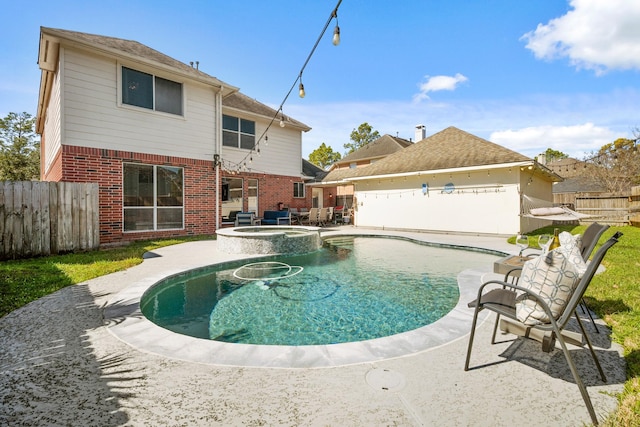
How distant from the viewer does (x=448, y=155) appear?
1422 cm

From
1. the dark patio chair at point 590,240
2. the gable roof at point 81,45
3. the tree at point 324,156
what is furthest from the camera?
the tree at point 324,156

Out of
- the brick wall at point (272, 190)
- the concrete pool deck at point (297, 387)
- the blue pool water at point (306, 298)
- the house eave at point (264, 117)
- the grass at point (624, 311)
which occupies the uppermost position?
the house eave at point (264, 117)

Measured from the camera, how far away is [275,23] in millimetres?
9117

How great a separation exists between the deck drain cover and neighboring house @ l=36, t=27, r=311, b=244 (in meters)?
10.2

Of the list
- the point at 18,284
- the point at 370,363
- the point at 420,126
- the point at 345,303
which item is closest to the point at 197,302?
the point at 345,303

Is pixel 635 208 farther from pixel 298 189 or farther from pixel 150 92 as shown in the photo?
pixel 150 92

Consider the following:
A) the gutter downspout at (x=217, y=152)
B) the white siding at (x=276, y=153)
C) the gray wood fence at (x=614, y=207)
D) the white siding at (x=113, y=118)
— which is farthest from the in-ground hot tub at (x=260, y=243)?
the gray wood fence at (x=614, y=207)

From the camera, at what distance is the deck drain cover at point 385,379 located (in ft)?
7.17

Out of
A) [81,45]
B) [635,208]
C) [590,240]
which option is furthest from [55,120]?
[635,208]

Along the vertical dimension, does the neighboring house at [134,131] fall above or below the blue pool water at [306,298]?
above

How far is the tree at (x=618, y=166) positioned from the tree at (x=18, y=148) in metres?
48.2

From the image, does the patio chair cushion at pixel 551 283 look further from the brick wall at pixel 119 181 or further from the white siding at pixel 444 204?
the white siding at pixel 444 204

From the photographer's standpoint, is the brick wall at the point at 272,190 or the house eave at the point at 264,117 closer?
the house eave at the point at 264,117

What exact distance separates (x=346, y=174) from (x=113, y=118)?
41.0 feet
